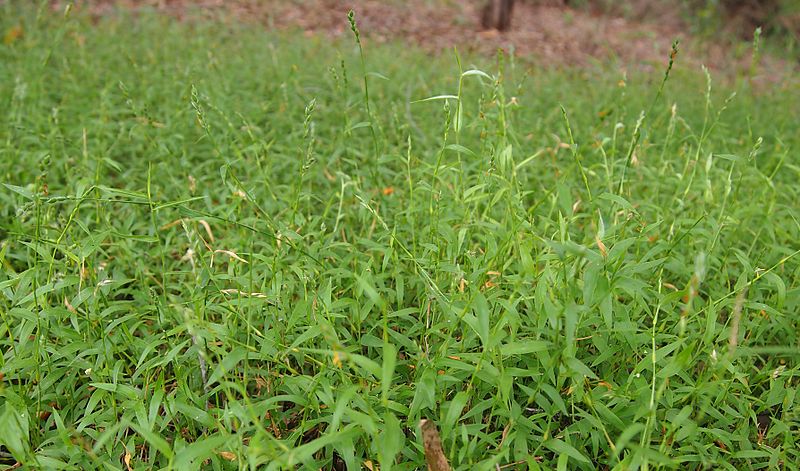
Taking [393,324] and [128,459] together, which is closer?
[128,459]

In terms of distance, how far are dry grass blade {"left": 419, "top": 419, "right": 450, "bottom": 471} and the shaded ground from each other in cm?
490

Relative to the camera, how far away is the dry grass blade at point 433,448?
1.30 m

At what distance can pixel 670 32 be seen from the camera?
8.67 metres

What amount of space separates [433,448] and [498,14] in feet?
21.5

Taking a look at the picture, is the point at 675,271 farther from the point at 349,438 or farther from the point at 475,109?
the point at 475,109

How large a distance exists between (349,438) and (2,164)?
228cm

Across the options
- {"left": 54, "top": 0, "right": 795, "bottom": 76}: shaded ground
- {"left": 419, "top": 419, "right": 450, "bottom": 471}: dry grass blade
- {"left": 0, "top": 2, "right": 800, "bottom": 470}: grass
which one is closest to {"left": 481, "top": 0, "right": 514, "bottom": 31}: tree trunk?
{"left": 54, "top": 0, "right": 795, "bottom": 76}: shaded ground

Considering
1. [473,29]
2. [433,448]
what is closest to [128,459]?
[433,448]

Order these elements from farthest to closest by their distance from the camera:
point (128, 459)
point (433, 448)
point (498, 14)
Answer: point (498, 14)
point (128, 459)
point (433, 448)

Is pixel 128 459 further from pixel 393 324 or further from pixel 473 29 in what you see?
pixel 473 29

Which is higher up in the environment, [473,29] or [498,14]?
[498,14]

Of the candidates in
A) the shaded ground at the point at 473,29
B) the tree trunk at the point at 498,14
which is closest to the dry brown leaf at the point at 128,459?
the shaded ground at the point at 473,29

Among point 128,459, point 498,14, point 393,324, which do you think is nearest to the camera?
point 128,459

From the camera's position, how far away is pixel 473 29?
7.09 metres
